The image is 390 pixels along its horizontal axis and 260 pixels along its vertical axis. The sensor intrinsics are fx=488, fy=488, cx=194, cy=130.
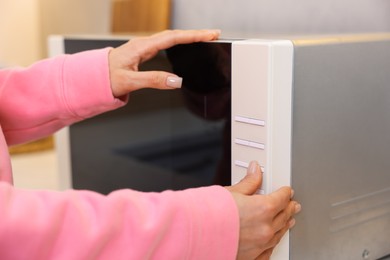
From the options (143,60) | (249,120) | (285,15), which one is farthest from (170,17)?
(249,120)

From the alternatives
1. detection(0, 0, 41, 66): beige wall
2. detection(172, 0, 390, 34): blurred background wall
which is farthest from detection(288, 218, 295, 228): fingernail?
detection(0, 0, 41, 66): beige wall

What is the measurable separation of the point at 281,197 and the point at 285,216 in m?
0.02

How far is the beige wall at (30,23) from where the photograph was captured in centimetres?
156

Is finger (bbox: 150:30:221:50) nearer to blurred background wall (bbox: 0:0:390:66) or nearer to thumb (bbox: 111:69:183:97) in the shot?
thumb (bbox: 111:69:183:97)

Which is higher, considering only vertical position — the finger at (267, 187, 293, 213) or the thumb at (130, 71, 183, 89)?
the thumb at (130, 71, 183, 89)

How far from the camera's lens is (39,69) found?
0.58 meters

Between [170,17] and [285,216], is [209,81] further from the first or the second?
[170,17]

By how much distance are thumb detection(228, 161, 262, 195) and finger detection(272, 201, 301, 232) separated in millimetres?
29

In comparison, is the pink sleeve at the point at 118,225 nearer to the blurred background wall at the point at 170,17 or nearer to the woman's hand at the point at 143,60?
the woman's hand at the point at 143,60

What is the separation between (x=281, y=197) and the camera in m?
0.39

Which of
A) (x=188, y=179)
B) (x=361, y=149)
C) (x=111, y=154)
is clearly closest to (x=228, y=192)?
(x=361, y=149)

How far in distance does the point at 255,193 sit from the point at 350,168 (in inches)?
3.9

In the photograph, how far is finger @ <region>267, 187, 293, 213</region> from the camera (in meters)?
0.38

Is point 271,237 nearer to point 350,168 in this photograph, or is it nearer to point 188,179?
point 350,168
